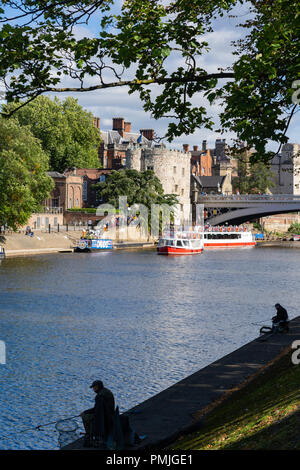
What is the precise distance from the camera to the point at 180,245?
79.6m

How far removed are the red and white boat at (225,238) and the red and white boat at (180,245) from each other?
9.24 metres

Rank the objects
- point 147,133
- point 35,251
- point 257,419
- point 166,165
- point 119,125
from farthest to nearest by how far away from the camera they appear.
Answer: point 119,125 → point 147,133 → point 166,165 → point 35,251 → point 257,419

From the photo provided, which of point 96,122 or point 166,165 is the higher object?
point 96,122

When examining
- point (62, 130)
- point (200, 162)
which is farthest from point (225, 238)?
point (200, 162)

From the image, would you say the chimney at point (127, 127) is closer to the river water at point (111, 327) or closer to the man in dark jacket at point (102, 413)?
the river water at point (111, 327)

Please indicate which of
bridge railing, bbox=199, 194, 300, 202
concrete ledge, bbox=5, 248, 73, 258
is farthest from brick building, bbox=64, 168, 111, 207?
concrete ledge, bbox=5, 248, 73, 258

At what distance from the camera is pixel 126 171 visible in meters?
90.6

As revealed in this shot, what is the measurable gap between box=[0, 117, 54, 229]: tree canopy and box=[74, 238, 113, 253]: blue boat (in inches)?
423

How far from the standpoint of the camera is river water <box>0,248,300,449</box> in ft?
62.3

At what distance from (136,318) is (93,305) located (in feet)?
15.9

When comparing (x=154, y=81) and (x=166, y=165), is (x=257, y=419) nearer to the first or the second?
(x=154, y=81)

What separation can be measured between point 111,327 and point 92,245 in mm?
48727

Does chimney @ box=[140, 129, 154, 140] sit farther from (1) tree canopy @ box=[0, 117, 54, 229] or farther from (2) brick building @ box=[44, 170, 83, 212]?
(1) tree canopy @ box=[0, 117, 54, 229]

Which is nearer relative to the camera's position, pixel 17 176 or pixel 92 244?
pixel 17 176
